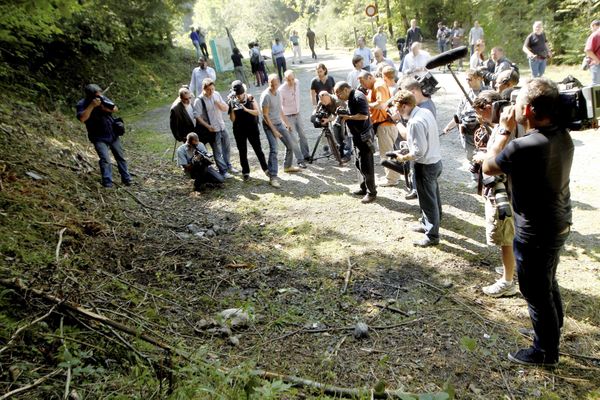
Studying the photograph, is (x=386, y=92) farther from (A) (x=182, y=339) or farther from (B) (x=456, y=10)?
(B) (x=456, y=10)

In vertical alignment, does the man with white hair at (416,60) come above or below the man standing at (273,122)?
above

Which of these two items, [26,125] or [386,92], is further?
[26,125]

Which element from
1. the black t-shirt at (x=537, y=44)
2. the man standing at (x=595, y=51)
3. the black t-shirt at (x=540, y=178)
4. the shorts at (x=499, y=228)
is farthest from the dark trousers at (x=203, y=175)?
the black t-shirt at (x=537, y=44)

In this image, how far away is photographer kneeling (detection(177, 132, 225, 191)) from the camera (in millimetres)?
7547

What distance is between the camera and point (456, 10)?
23.6m

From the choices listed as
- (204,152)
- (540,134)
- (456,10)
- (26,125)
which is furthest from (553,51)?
(26,125)

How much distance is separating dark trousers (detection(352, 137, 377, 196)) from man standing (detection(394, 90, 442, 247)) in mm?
1355

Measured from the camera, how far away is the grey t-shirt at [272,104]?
25.4ft

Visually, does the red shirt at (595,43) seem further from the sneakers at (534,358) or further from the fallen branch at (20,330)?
the fallen branch at (20,330)

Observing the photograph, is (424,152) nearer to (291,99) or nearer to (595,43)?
(291,99)

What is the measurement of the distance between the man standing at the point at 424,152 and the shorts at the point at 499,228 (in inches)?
38.4

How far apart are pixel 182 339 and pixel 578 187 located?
609 cm

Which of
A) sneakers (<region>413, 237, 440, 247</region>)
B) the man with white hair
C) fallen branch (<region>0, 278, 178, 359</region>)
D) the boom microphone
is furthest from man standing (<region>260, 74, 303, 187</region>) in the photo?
fallen branch (<region>0, 278, 178, 359</region>)

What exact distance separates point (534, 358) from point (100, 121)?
6.95 metres
